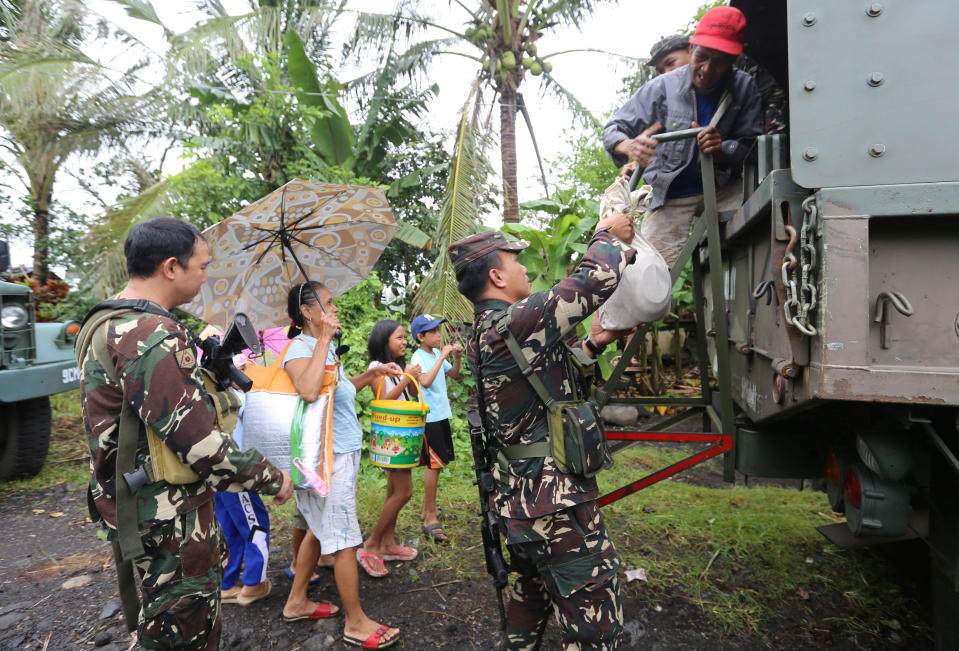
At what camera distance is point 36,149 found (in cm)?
956

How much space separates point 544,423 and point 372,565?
2.00 meters

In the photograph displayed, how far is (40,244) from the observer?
9.08m

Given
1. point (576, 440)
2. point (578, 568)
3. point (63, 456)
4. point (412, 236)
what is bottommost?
point (63, 456)

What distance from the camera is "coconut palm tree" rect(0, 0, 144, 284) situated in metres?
7.19

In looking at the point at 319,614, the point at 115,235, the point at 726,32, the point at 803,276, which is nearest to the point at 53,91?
the point at 115,235

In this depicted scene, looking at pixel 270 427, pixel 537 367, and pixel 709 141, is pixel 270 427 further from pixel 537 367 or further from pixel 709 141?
pixel 709 141

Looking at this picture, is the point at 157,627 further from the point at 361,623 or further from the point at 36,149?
the point at 36,149

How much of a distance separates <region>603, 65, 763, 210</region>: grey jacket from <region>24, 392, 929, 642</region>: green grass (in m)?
2.13

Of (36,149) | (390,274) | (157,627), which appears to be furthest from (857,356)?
(36,149)

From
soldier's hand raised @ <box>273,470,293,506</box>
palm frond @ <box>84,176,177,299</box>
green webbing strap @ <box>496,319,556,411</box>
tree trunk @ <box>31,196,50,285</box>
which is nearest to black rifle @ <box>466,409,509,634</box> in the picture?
green webbing strap @ <box>496,319,556,411</box>

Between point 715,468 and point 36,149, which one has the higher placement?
point 36,149

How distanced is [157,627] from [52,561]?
2.83 m

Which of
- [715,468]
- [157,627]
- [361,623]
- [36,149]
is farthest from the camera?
[36,149]

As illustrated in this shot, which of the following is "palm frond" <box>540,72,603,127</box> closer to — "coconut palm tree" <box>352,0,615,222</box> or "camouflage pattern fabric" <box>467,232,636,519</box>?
"coconut palm tree" <box>352,0,615,222</box>
